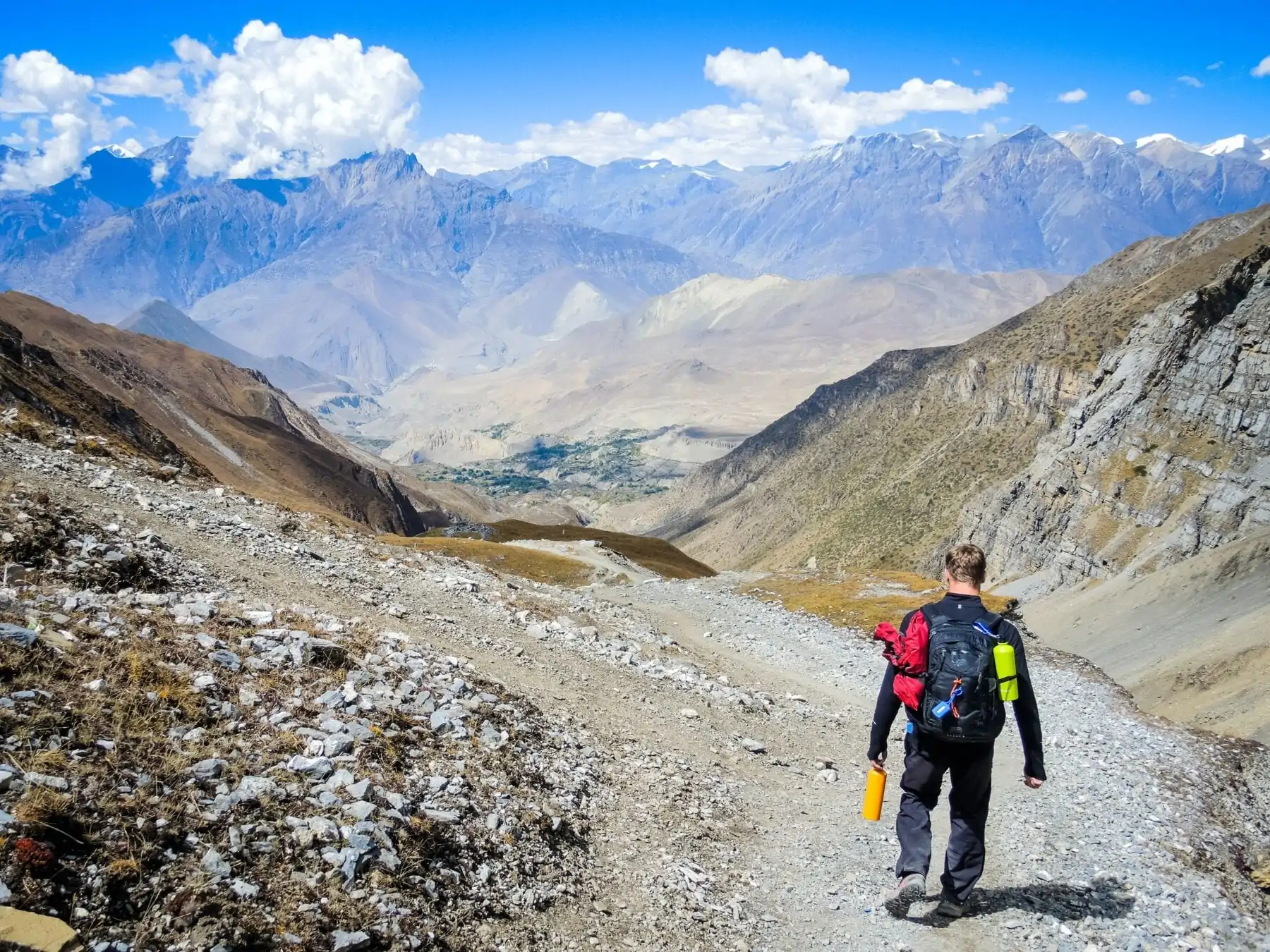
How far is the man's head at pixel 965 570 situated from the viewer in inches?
328

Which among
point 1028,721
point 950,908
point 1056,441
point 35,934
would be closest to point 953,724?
point 1028,721

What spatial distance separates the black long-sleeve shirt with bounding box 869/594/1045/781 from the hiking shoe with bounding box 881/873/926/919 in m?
1.38

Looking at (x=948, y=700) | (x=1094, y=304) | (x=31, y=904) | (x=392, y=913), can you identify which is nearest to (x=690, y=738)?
(x=948, y=700)

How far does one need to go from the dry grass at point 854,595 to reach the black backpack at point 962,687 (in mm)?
25311

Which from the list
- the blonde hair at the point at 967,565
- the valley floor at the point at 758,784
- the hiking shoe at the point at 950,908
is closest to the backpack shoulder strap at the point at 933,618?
the blonde hair at the point at 967,565

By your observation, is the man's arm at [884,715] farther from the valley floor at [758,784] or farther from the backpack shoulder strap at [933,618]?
the valley floor at [758,784]

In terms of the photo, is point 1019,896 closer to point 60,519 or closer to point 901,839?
point 901,839

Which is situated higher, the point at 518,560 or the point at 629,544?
the point at 629,544

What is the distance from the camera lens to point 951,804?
8.61m

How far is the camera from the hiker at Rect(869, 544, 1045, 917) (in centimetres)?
800

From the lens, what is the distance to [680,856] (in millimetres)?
9664

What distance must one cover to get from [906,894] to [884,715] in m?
1.99

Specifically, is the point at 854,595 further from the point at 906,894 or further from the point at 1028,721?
the point at 1028,721

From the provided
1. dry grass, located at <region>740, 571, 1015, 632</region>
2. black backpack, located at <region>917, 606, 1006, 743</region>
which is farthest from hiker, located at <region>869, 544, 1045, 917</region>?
dry grass, located at <region>740, 571, 1015, 632</region>
